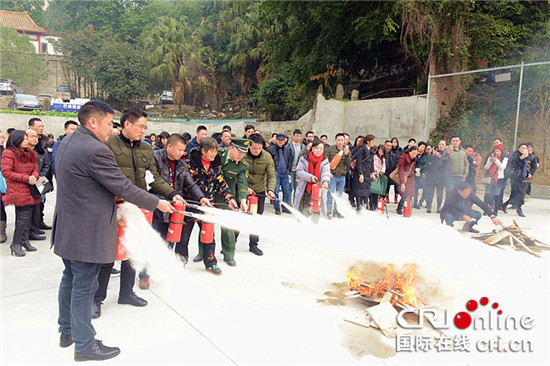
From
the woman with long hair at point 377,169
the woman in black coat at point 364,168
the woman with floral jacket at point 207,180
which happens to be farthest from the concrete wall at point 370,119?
the woman with floral jacket at point 207,180

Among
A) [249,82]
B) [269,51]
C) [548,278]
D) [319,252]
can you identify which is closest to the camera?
[548,278]

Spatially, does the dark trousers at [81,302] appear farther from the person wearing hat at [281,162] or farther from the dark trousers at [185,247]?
the person wearing hat at [281,162]

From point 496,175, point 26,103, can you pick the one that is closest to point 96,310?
point 496,175

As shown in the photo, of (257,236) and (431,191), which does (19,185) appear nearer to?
(257,236)

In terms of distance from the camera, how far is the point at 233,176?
18.1 feet

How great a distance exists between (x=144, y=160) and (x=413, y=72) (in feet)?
64.1

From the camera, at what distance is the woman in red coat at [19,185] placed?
18.4 ft

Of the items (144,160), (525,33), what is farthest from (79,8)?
(144,160)

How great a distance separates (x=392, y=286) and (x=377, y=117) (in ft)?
44.8

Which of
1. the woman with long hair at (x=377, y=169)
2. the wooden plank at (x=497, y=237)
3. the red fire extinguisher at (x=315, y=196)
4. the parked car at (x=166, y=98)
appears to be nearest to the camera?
the wooden plank at (x=497, y=237)

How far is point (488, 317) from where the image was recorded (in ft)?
12.4

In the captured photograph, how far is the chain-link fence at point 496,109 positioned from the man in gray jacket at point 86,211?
523 inches

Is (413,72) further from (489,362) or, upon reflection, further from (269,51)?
(489,362)

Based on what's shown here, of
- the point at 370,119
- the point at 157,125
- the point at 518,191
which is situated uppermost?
the point at 370,119
